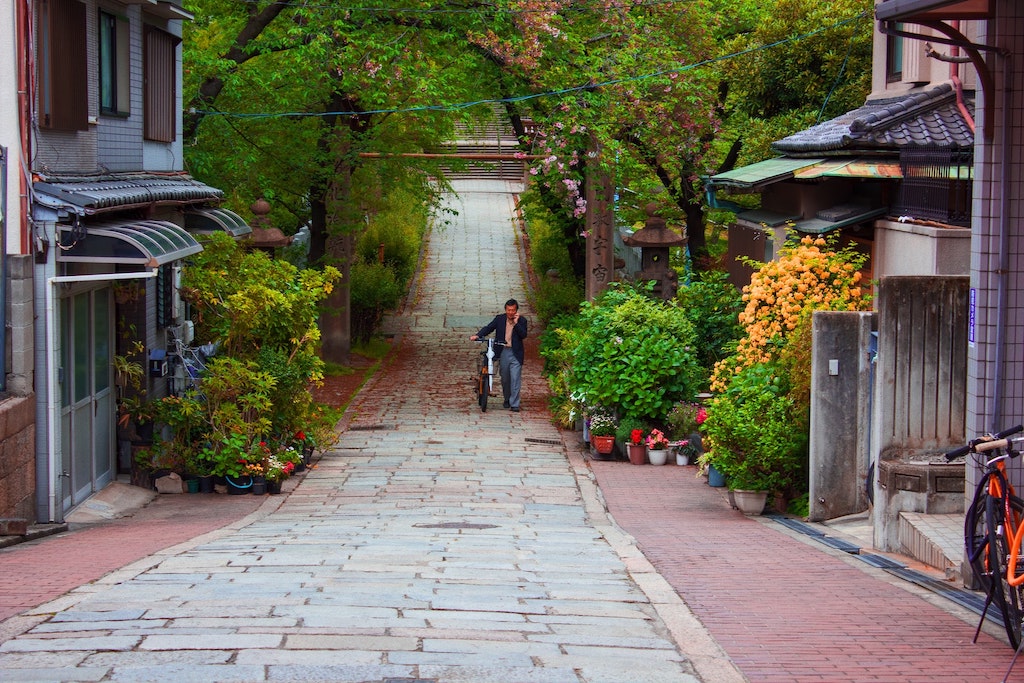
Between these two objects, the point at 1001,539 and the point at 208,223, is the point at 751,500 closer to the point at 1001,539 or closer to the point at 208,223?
the point at 1001,539

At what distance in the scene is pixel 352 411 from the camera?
21391mm

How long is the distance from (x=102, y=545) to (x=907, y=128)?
9777 millimetres

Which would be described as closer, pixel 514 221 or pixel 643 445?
pixel 643 445

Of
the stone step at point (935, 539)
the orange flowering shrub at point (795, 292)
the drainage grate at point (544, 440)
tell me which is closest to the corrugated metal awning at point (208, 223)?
the drainage grate at point (544, 440)

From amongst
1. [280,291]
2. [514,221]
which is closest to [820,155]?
[280,291]

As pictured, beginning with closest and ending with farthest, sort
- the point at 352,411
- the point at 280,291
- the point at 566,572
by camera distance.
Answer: the point at 566,572
the point at 280,291
the point at 352,411

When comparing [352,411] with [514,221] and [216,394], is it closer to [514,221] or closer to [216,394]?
[216,394]

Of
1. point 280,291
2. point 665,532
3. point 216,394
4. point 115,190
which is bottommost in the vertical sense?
point 665,532

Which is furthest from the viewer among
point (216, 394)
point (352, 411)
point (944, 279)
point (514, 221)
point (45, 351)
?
point (514, 221)

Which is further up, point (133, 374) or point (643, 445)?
point (133, 374)

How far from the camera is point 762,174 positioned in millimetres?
15617

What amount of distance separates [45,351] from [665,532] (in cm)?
624

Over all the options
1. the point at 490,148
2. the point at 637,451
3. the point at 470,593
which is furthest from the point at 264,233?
the point at 490,148

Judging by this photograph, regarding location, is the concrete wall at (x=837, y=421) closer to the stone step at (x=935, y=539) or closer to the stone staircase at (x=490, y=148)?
the stone step at (x=935, y=539)
